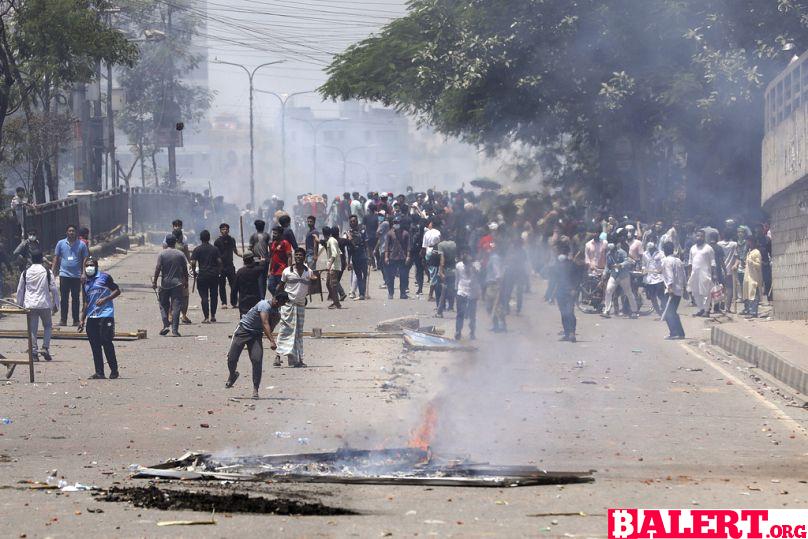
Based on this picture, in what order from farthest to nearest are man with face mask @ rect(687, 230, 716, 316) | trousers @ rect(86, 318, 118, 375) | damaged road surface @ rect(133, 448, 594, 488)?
man with face mask @ rect(687, 230, 716, 316) → trousers @ rect(86, 318, 118, 375) → damaged road surface @ rect(133, 448, 594, 488)

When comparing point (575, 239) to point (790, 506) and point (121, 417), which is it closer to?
point (121, 417)

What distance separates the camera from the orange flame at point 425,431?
9922 mm

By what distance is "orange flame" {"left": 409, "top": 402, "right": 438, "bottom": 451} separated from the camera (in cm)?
992

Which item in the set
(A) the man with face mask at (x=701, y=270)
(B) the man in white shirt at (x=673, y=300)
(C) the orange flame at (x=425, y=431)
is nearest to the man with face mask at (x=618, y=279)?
(A) the man with face mask at (x=701, y=270)

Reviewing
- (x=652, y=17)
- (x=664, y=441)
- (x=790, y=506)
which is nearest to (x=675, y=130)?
(x=652, y=17)

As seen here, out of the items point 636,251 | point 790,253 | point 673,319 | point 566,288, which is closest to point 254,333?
point 566,288

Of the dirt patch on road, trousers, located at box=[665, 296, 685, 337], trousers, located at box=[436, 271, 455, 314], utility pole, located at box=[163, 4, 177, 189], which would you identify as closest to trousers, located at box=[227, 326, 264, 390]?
the dirt patch on road

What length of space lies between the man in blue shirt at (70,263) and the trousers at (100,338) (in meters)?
4.74

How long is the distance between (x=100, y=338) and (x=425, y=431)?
5.13m

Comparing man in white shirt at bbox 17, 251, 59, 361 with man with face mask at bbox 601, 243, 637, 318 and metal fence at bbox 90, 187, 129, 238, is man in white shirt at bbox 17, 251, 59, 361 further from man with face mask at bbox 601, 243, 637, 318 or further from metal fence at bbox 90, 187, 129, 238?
metal fence at bbox 90, 187, 129, 238

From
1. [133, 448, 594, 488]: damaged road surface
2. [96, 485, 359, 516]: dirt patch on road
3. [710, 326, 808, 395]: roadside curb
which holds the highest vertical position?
[96, 485, 359, 516]: dirt patch on road

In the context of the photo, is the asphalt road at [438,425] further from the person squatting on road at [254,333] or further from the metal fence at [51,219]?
the metal fence at [51,219]

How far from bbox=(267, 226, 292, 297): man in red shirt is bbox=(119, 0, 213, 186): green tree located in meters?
33.0

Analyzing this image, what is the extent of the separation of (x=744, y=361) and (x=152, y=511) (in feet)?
35.0
